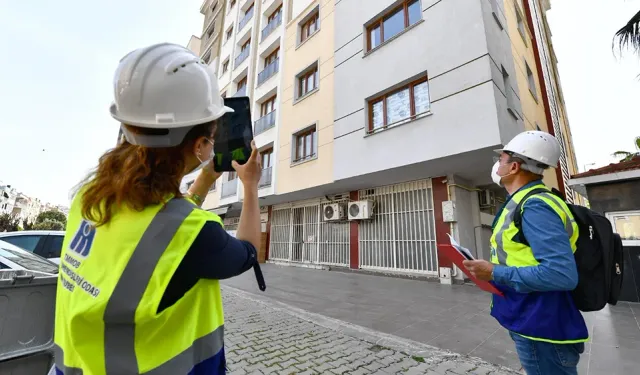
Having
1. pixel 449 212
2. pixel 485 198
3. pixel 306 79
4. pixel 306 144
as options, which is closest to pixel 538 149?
pixel 449 212

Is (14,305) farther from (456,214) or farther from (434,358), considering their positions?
(456,214)

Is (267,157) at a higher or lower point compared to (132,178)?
higher

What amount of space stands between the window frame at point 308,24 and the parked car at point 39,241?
1041 cm

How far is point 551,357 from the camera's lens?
145 cm

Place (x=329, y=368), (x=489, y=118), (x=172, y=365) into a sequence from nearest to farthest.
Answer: (x=172, y=365)
(x=329, y=368)
(x=489, y=118)

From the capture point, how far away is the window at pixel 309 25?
37.7ft

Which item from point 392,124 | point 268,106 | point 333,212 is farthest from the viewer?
point 268,106

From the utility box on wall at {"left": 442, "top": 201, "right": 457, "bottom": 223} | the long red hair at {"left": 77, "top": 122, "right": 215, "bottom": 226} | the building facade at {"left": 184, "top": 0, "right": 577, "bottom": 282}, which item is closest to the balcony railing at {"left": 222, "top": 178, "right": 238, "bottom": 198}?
the building facade at {"left": 184, "top": 0, "right": 577, "bottom": 282}

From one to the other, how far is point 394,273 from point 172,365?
8.07 meters

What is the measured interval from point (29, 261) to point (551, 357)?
4569mm

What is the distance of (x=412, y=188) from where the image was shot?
8305 mm

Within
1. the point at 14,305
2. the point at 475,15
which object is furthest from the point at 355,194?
the point at 14,305

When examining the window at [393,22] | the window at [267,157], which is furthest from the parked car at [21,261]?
the window at [267,157]

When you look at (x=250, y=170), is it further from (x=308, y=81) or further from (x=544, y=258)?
(x=308, y=81)
